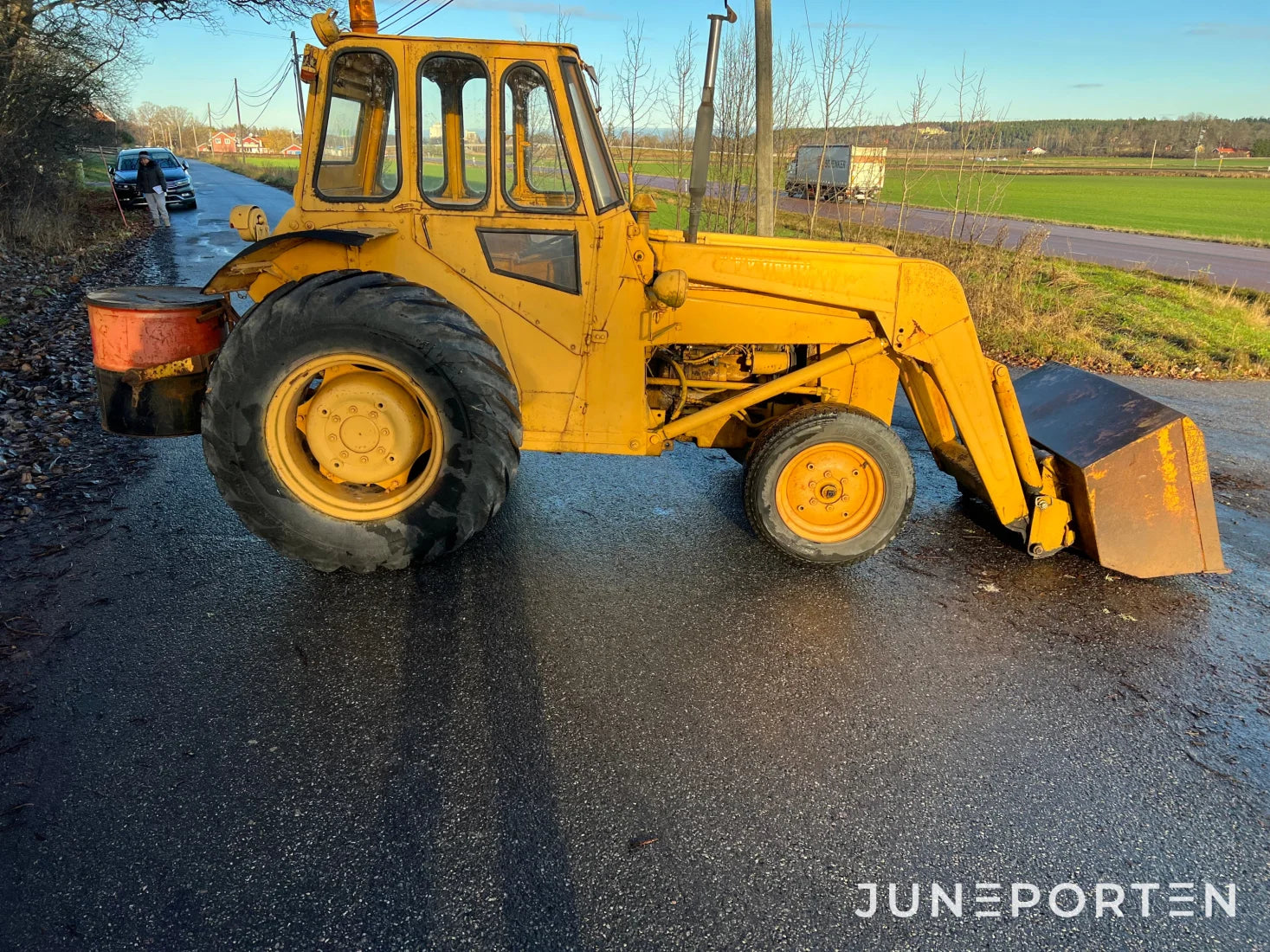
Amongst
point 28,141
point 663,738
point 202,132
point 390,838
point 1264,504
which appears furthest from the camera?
point 202,132

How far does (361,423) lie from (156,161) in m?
24.4

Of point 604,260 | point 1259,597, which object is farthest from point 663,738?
point 1259,597

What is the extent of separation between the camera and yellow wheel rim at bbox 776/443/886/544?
434 centimetres

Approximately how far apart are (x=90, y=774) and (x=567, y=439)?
2.42 metres

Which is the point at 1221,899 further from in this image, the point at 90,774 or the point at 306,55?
the point at 306,55

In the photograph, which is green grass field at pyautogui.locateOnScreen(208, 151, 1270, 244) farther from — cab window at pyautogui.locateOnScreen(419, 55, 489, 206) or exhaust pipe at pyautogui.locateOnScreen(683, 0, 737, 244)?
cab window at pyautogui.locateOnScreen(419, 55, 489, 206)

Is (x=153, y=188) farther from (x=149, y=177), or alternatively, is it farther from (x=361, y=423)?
(x=361, y=423)

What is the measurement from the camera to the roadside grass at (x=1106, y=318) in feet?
32.6

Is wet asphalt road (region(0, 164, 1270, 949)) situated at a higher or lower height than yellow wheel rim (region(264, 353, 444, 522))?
lower

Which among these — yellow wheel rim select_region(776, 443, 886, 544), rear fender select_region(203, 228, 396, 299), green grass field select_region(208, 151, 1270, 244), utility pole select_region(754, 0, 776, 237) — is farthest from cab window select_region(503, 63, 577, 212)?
green grass field select_region(208, 151, 1270, 244)

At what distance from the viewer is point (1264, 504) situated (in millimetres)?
5641

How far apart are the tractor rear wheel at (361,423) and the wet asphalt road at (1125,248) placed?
12.2 meters

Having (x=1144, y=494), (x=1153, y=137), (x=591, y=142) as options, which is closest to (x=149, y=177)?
(x=591, y=142)

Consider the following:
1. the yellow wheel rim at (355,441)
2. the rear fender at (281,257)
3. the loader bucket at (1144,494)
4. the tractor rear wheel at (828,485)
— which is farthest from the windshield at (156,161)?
the loader bucket at (1144,494)
